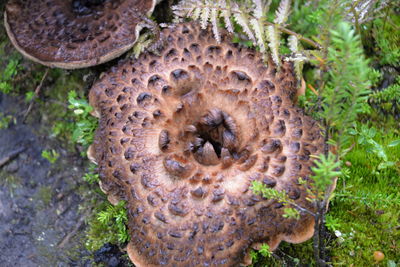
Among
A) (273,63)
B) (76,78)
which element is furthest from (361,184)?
(76,78)

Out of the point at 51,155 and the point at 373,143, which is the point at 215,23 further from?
the point at 51,155

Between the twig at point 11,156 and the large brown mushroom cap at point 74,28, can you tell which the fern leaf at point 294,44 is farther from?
→ the twig at point 11,156

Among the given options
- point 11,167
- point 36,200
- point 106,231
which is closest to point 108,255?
point 106,231

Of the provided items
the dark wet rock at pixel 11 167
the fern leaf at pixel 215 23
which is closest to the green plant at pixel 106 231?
the dark wet rock at pixel 11 167

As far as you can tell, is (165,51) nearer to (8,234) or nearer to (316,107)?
(316,107)

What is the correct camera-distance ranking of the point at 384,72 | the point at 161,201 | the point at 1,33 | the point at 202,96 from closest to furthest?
1. the point at 161,201
2. the point at 202,96
3. the point at 384,72
4. the point at 1,33

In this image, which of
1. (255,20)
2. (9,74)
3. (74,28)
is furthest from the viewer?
(9,74)

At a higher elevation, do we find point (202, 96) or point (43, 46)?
point (202, 96)
